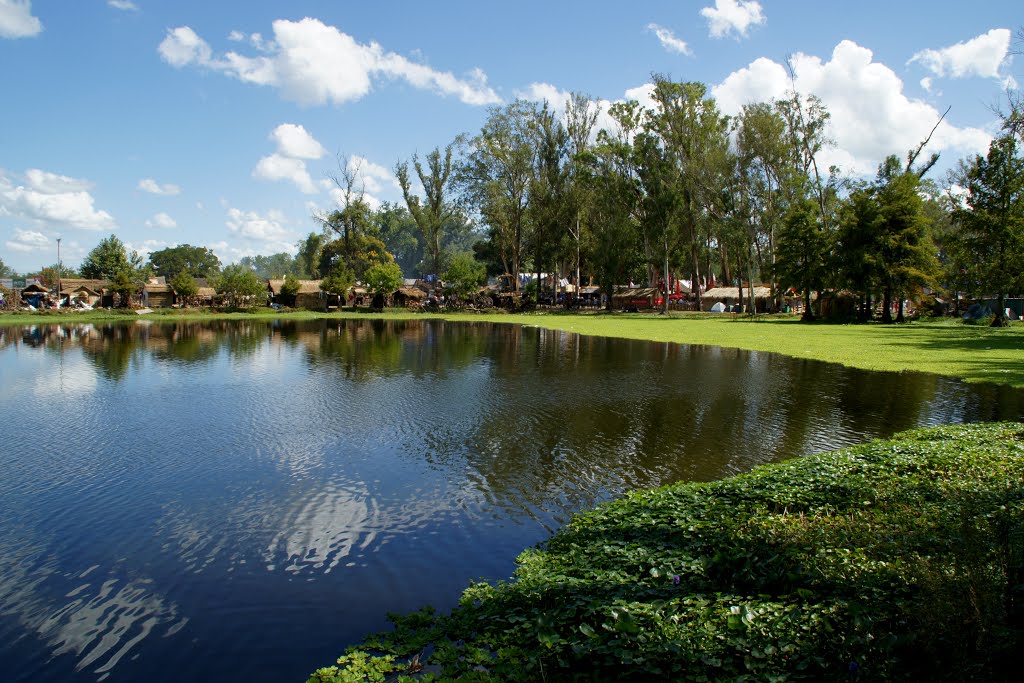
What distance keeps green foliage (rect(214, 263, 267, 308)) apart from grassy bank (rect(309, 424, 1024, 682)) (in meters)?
92.6

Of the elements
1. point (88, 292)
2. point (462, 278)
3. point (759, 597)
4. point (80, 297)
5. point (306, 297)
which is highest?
point (462, 278)

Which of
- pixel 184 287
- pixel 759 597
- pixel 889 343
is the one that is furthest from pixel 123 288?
pixel 759 597

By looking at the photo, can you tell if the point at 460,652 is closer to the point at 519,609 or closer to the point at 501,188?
the point at 519,609

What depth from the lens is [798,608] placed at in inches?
218

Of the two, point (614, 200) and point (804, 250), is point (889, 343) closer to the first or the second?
point (804, 250)

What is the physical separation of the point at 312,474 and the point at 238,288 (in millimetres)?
87967

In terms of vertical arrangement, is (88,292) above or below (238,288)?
below

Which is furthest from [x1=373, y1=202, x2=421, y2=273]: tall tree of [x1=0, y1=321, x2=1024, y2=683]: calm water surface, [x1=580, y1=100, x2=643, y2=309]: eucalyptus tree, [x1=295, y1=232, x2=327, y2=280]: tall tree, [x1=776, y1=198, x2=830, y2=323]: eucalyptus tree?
[x1=0, y1=321, x2=1024, y2=683]: calm water surface

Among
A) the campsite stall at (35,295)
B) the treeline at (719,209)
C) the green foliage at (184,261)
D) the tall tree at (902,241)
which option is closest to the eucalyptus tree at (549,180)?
the treeline at (719,209)

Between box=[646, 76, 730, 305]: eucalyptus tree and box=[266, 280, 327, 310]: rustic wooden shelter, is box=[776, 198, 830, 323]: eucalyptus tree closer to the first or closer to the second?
box=[646, 76, 730, 305]: eucalyptus tree

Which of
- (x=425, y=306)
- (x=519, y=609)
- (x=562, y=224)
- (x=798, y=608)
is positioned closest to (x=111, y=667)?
(x=519, y=609)

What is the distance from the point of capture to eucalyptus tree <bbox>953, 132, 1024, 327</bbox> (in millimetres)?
41312

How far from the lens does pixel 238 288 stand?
9131 centimetres

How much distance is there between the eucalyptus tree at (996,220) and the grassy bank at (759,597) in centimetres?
4189
